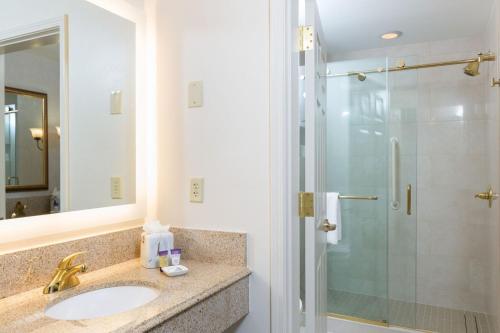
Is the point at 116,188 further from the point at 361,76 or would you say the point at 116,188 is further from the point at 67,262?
the point at 361,76

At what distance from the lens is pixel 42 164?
120 centimetres

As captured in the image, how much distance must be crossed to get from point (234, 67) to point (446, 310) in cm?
284

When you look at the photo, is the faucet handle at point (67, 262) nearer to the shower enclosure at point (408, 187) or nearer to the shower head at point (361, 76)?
the shower enclosure at point (408, 187)

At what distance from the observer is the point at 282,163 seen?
133 cm

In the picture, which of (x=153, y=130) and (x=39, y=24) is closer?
(x=39, y=24)

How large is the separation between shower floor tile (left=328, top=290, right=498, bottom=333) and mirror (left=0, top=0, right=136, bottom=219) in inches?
80.9

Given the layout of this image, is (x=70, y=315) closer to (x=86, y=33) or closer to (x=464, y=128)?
(x=86, y=33)

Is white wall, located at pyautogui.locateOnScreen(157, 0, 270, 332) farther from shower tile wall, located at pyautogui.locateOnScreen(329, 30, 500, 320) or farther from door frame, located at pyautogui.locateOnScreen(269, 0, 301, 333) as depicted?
shower tile wall, located at pyautogui.locateOnScreen(329, 30, 500, 320)

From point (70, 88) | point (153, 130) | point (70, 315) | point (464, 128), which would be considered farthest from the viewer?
point (464, 128)

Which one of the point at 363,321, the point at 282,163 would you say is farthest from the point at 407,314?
the point at 282,163

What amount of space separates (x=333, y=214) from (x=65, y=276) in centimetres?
207

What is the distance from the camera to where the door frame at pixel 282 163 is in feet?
4.38

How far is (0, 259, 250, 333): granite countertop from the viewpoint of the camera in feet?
2.76

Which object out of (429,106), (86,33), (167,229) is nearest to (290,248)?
(167,229)
